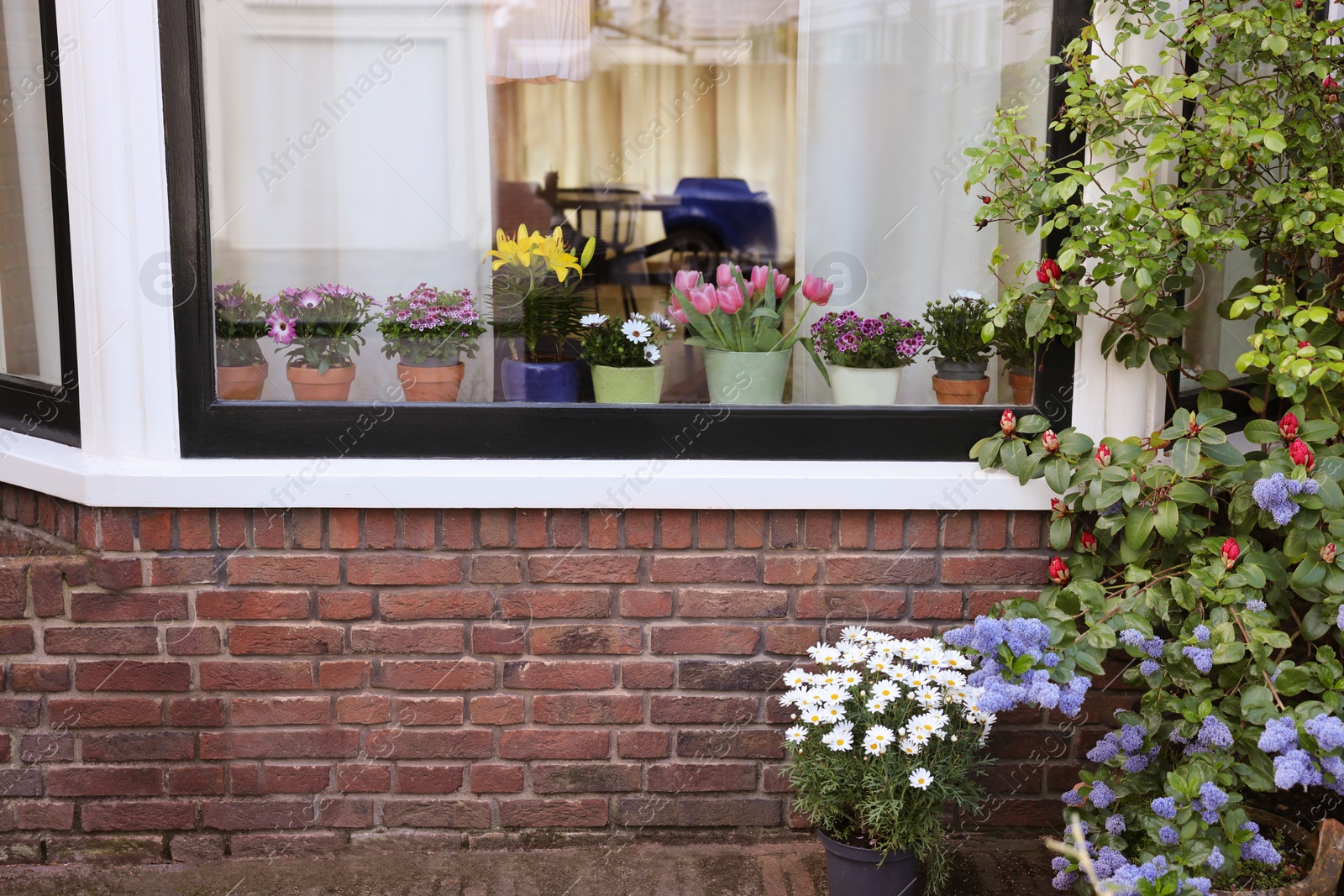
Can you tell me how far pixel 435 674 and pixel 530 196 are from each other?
1.21 meters

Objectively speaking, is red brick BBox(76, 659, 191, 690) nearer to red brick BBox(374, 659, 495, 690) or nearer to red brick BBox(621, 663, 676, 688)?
red brick BBox(374, 659, 495, 690)

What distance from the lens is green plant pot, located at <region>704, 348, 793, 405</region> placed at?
276 cm

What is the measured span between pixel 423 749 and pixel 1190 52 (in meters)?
2.24

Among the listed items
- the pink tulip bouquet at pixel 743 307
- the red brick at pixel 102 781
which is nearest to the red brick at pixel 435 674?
the red brick at pixel 102 781

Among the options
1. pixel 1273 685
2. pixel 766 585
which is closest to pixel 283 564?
pixel 766 585

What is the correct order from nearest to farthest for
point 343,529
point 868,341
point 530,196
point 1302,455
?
point 1302,455 → point 343,529 → point 868,341 → point 530,196

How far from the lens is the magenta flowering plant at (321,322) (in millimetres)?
2750

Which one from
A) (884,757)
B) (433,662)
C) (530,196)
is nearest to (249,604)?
(433,662)

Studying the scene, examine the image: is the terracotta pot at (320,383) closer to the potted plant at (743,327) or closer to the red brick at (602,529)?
→ the red brick at (602,529)

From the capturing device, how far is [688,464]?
2.63 meters

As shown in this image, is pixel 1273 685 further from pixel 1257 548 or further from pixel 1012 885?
pixel 1012 885

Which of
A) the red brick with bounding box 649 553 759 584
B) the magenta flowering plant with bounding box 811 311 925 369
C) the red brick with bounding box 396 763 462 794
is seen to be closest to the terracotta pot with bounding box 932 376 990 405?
the magenta flowering plant with bounding box 811 311 925 369

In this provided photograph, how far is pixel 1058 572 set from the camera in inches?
97.2

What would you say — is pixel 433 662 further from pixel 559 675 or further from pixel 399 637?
pixel 559 675
